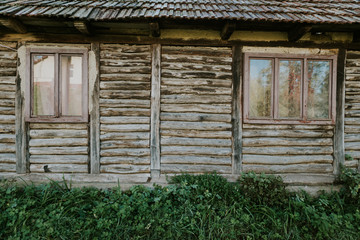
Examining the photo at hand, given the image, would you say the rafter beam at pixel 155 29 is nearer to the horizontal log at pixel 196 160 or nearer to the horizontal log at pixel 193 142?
the horizontal log at pixel 193 142

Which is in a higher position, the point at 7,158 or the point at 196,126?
the point at 196,126

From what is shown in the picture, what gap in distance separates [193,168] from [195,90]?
166 centimetres

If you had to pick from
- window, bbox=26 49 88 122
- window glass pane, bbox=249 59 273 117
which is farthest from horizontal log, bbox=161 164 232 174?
window, bbox=26 49 88 122

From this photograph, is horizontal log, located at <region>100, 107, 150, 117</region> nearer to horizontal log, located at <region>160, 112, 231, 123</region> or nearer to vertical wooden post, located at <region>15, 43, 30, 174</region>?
horizontal log, located at <region>160, 112, 231, 123</region>

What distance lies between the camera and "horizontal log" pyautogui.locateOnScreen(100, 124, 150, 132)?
3.83 m

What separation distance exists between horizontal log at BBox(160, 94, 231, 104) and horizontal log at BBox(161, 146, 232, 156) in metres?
0.98

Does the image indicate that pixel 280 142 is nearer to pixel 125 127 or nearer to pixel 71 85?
pixel 125 127

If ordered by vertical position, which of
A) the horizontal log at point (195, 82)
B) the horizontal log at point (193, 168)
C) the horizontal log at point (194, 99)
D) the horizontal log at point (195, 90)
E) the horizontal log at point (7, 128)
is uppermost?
the horizontal log at point (195, 82)

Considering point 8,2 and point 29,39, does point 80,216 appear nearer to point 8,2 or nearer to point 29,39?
point 29,39

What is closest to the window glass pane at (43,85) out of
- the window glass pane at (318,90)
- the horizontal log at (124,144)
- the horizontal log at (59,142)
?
Result: the horizontal log at (59,142)

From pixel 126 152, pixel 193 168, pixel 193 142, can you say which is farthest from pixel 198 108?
pixel 126 152

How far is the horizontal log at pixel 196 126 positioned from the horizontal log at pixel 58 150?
5.68ft

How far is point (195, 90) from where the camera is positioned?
12.8ft

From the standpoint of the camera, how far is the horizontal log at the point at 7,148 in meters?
3.75
